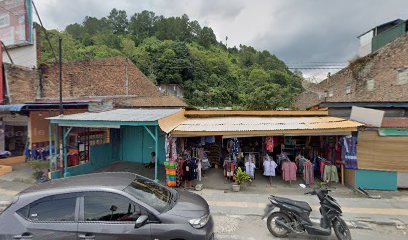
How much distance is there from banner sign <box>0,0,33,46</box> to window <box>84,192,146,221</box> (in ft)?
54.0

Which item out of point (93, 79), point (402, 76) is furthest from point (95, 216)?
point (402, 76)

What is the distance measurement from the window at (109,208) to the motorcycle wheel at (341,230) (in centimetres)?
418

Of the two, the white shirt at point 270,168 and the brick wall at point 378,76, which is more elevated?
the brick wall at point 378,76

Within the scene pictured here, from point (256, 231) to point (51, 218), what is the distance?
443cm

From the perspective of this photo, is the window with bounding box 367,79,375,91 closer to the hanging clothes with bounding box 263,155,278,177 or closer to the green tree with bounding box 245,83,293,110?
the green tree with bounding box 245,83,293,110

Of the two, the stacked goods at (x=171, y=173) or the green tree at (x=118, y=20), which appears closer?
the stacked goods at (x=171, y=173)

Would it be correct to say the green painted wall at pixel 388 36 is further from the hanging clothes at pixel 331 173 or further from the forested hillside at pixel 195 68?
the hanging clothes at pixel 331 173

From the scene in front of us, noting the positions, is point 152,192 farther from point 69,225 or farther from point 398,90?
point 398,90

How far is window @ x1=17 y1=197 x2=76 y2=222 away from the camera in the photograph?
407 cm

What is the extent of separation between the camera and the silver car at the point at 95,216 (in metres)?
3.96

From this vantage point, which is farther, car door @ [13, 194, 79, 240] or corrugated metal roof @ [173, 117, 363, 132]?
corrugated metal roof @ [173, 117, 363, 132]

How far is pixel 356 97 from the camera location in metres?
20.8

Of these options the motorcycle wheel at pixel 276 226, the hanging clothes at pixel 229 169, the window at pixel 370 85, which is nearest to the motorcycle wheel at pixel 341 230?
the motorcycle wheel at pixel 276 226

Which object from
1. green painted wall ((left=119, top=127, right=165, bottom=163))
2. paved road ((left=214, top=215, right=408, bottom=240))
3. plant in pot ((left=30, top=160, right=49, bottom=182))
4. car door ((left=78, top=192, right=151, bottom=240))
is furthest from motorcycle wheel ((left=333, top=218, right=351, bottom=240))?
plant in pot ((left=30, top=160, right=49, bottom=182))
